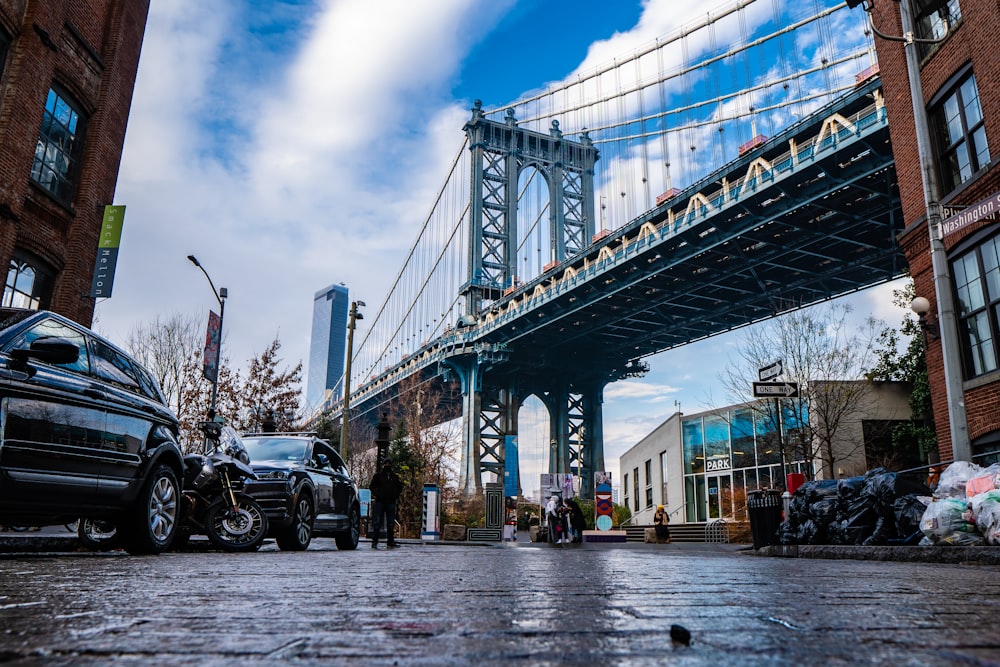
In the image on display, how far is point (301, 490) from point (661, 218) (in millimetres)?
30490

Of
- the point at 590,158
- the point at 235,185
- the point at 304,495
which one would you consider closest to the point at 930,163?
the point at 304,495

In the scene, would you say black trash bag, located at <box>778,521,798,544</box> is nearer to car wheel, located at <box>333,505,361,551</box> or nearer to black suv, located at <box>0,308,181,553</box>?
car wheel, located at <box>333,505,361,551</box>

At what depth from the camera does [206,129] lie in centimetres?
3061

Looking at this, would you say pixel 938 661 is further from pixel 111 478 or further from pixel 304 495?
pixel 304 495

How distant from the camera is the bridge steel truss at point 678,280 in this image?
1173 inches

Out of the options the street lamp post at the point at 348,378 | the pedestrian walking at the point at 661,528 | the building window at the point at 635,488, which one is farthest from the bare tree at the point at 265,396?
the building window at the point at 635,488

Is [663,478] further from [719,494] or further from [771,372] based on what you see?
[771,372]

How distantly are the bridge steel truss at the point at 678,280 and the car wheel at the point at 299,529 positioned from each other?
75.1 feet

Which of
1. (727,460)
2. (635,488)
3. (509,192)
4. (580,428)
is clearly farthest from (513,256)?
(727,460)

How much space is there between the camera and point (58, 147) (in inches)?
680

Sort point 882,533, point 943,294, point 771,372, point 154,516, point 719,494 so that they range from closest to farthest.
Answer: point 154,516 < point 882,533 < point 943,294 < point 771,372 < point 719,494

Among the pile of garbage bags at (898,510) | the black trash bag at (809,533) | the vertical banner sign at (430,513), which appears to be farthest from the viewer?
the vertical banner sign at (430,513)

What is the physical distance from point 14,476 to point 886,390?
29.4m

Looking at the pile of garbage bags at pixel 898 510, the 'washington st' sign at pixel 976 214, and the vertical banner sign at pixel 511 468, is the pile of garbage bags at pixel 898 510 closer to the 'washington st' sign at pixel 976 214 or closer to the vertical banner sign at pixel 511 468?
the 'washington st' sign at pixel 976 214
